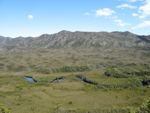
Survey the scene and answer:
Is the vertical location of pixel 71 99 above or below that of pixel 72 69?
above

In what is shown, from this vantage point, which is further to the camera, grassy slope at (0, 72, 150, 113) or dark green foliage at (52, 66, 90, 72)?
dark green foliage at (52, 66, 90, 72)

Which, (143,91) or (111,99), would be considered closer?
(111,99)

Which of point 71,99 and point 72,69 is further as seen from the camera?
point 72,69

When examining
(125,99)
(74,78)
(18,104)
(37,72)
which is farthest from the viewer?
(37,72)

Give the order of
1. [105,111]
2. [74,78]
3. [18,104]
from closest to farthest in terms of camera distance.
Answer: [105,111], [18,104], [74,78]

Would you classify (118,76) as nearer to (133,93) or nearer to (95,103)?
(133,93)

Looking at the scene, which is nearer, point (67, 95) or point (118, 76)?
point (67, 95)

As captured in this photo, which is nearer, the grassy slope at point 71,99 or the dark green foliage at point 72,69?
the grassy slope at point 71,99

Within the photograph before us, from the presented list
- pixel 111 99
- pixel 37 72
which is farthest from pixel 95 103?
pixel 37 72

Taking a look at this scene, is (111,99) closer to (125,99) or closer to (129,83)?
(125,99)

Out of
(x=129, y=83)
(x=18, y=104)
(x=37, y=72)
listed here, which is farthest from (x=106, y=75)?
(x=18, y=104)
